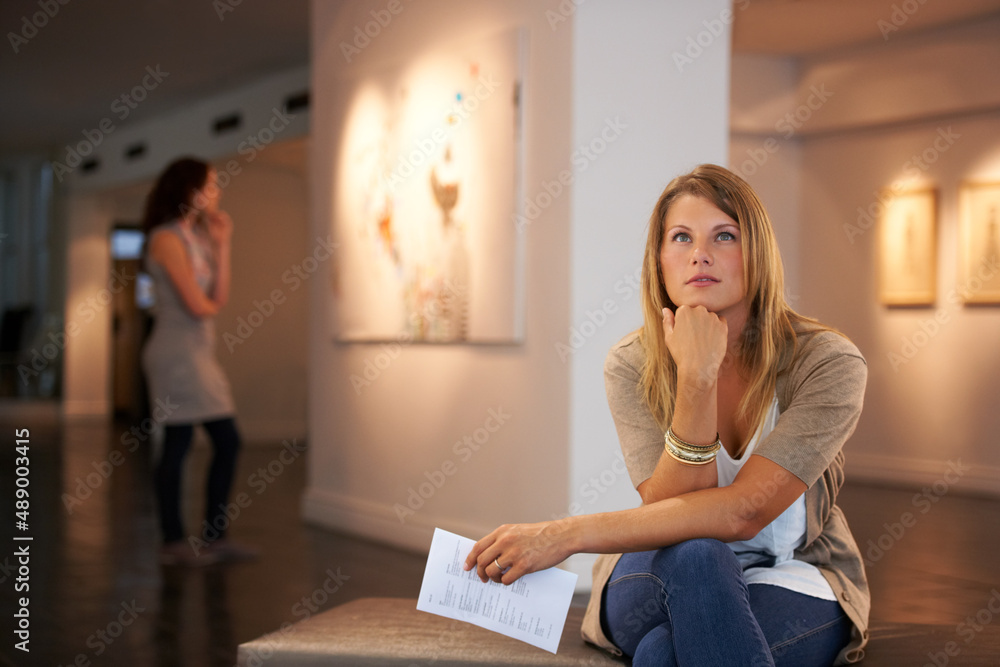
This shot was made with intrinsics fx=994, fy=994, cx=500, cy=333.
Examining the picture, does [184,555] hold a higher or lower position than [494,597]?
lower

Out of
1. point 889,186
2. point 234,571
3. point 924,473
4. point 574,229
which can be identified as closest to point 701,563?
point 574,229

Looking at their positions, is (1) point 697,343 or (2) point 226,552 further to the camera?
(2) point 226,552

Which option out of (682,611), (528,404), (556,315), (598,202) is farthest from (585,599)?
(682,611)

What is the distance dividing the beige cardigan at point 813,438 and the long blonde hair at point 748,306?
31 millimetres

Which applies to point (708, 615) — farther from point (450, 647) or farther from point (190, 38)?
point (190, 38)

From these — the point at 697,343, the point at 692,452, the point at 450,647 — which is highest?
the point at 697,343

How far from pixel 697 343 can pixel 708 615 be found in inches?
17.9

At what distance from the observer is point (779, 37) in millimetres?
6648

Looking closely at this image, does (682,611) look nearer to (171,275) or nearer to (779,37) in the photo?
(171,275)

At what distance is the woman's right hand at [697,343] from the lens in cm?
166

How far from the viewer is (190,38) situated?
7469mm

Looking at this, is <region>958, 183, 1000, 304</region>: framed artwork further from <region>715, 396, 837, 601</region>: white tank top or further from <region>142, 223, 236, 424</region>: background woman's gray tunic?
<region>715, 396, 837, 601</region>: white tank top

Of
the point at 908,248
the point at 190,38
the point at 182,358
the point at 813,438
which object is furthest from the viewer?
the point at 190,38

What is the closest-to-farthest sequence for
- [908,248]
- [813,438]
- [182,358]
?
[813,438] < [182,358] < [908,248]
